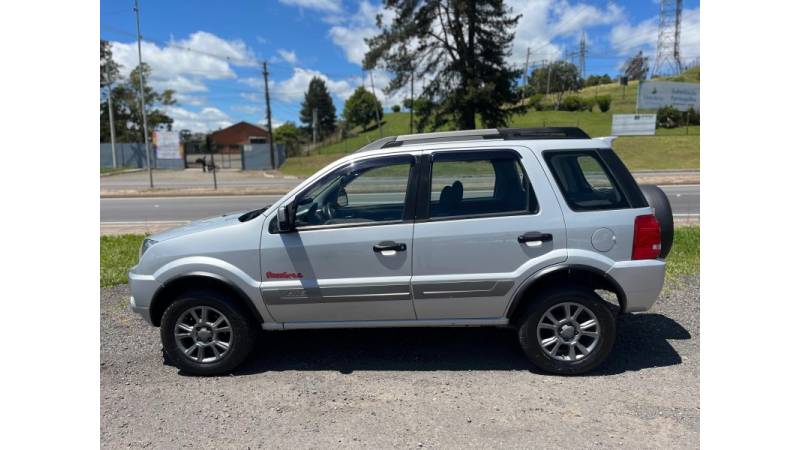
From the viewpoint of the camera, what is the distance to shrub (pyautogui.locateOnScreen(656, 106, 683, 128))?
139 ft

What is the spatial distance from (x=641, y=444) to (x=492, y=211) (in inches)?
70.9

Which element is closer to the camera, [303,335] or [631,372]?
[631,372]

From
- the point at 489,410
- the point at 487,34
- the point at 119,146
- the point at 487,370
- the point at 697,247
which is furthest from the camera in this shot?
the point at 119,146

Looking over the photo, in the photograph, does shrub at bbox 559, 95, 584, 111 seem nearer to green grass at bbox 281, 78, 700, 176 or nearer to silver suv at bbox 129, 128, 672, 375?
green grass at bbox 281, 78, 700, 176

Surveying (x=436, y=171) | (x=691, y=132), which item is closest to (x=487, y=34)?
(x=691, y=132)

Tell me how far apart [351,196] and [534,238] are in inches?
62.8

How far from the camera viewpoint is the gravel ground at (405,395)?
295 cm

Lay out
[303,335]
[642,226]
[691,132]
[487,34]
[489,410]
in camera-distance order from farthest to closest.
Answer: [691,132], [487,34], [303,335], [642,226], [489,410]

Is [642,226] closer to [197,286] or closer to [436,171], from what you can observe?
[436,171]

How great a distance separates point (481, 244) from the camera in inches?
139

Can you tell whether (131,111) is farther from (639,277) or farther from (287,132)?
(639,277)

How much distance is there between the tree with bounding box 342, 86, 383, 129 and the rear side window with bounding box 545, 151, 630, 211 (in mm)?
77139

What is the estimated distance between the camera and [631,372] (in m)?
3.71

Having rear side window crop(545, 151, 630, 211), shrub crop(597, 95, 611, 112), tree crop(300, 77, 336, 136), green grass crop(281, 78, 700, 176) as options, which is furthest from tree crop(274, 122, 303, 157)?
rear side window crop(545, 151, 630, 211)
